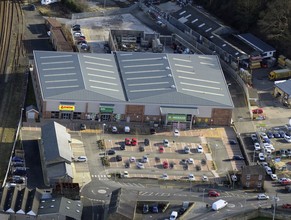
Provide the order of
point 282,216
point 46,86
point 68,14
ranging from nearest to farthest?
point 282,216
point 46,86
point 68,14

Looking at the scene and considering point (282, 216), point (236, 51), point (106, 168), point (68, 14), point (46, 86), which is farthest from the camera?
point (68, 14)

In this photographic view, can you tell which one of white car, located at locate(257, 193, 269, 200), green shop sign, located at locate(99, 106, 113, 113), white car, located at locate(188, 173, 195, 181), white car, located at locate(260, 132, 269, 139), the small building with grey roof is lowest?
white car, located at locate(188, 173, 195, 181)

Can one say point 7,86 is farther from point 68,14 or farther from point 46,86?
point 68,14

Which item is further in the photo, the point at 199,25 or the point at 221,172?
the point at 199,25

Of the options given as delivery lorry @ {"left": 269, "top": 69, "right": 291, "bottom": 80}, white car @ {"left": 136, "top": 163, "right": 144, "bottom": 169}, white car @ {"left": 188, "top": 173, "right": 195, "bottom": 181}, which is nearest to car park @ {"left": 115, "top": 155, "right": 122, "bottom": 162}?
white car @ {"left": 136, "top": 163, "right": 144, "bottom": 169}

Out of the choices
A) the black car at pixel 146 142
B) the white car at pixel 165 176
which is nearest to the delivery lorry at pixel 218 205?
the white car at pixel 165 176

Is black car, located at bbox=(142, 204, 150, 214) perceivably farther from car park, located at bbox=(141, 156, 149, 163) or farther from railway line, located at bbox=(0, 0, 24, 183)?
railway line, located at bbox=(0, 0, 24, 183)

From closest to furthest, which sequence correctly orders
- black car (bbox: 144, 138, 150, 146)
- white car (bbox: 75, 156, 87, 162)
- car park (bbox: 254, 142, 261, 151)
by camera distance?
white car (bbox: 75, 156, 87, 162), car park (bbox: 254, 142, 261, 151), black car (bbox: 144, 138, 150, 146)

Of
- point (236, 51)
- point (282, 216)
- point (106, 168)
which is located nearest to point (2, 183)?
point (106, 168)
